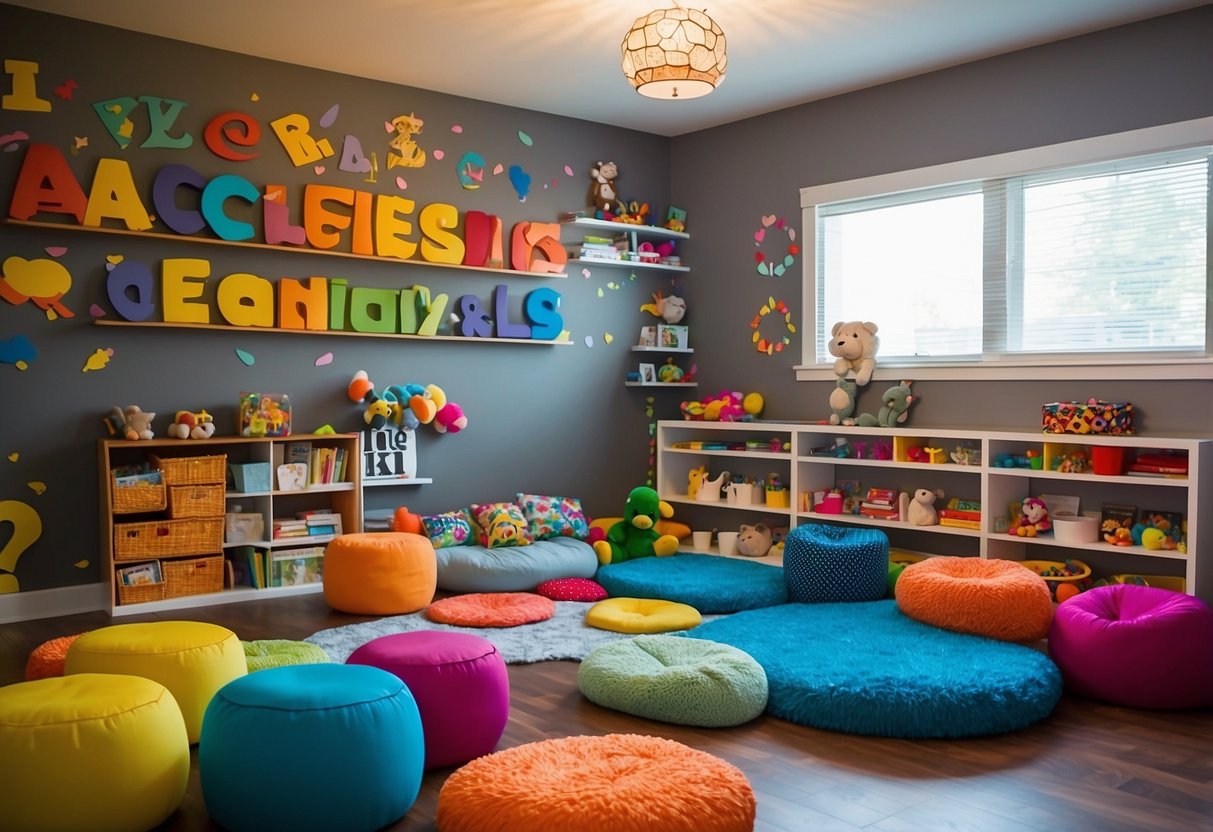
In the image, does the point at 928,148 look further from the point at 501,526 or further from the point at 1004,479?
the point at 501,526

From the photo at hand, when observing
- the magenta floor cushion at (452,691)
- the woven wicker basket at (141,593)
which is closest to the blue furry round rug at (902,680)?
the magenta floor cushion at (452,691)

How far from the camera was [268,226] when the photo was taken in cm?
495

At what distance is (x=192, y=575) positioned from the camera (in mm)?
4621

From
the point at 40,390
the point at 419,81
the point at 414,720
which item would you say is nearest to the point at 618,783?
the point at 414,720

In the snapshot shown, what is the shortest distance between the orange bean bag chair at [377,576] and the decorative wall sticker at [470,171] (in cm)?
208

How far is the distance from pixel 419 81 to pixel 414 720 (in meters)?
3.81

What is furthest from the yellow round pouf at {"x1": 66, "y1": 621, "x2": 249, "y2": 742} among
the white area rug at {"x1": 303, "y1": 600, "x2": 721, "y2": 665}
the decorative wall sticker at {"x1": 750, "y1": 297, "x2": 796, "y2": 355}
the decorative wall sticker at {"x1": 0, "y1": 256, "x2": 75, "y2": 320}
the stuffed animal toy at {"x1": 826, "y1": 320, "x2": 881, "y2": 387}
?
the decorative wall sticker at {"x1": 750, "y1": 297, "x2": 796, "y2": 355}

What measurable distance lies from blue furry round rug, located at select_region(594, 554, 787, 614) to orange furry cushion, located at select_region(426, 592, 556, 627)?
0.42 metres

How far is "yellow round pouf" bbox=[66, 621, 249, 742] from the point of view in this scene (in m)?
2.81

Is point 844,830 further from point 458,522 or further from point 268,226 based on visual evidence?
point 268,226

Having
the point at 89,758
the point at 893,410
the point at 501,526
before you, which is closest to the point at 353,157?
the point at 501,526

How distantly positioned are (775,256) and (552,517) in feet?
6.54

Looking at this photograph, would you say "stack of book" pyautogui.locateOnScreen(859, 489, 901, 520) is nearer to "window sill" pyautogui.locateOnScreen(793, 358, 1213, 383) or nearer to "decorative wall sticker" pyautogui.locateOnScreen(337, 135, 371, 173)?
"window sill" pyautogui.locateOnScreen(793, 358, 1213, 383)

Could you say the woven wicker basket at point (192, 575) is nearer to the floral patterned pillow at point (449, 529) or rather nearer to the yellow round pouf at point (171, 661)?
the floral patterned pillow at point (449, 529)
